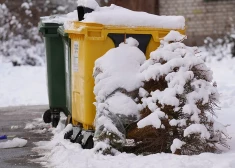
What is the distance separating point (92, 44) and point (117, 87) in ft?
2.00

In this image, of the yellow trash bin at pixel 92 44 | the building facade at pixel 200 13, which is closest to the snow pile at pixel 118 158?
the yellow trash bin at pixel 92 44

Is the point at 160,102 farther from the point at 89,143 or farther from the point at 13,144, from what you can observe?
the point at 13,144

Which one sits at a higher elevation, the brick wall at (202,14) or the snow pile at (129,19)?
the snow pile at (129,19)

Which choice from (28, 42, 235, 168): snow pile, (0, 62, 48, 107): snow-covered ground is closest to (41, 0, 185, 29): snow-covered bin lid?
(28, 42, 235, 168): snow pile

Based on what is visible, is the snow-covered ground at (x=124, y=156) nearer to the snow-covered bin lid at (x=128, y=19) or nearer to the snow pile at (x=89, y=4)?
the snow-covered bin lid at (x=128, y=19)

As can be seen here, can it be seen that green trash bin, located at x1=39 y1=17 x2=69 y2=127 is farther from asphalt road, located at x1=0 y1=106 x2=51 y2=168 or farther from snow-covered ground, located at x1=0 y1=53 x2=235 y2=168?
asphalt road, located at x1=0 y1=106 x2=51 y2=168

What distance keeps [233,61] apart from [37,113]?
23.0 feet

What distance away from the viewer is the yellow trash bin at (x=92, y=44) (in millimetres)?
7270

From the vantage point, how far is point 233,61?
1686cm

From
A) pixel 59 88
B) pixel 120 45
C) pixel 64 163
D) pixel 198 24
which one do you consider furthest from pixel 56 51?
pixel 198 24

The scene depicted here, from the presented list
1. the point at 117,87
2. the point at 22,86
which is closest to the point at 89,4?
the point at 117,87

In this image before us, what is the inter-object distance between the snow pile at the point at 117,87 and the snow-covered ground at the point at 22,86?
5.56m

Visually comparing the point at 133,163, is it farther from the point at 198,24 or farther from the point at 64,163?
the point at 198,24

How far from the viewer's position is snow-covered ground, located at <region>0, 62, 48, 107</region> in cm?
1287
